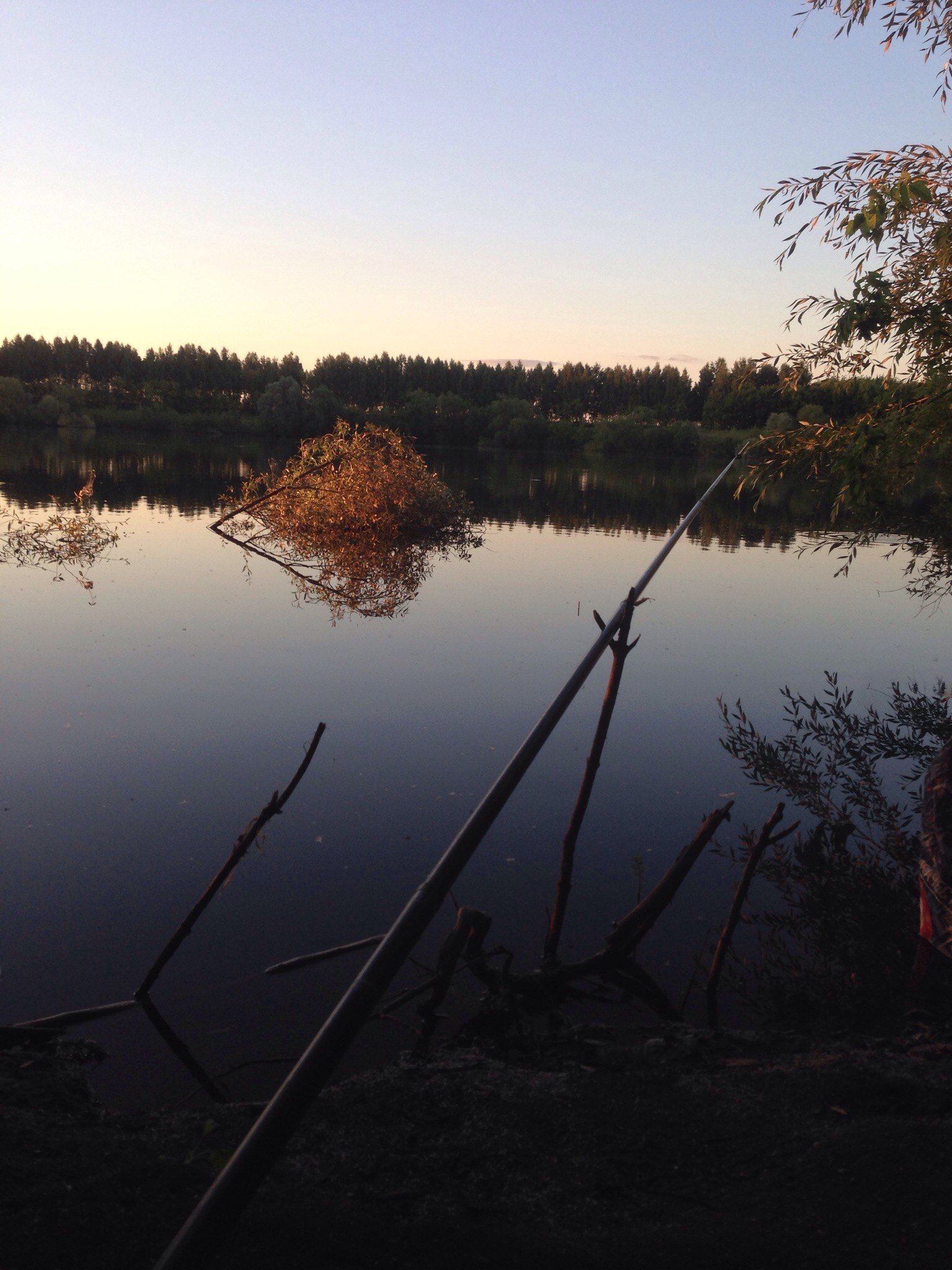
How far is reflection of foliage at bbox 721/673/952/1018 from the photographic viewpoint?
6660 millimetres

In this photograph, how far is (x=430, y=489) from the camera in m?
32.9

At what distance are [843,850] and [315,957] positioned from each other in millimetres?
5736

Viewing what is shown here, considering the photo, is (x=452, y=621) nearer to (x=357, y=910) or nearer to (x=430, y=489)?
(x=357, y=910)

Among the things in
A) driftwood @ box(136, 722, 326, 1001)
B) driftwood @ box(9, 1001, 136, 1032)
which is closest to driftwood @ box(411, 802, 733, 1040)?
driftwood @ box(136, 722, 326, 1001)

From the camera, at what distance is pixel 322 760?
10789 millimetres

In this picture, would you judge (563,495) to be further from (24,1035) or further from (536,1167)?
(536,1167)

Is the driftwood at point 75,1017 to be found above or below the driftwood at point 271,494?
below

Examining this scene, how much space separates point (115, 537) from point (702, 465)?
78.9m

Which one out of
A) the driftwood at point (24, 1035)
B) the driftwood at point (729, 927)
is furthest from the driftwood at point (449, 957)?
the driftwood at point (24, 1035)

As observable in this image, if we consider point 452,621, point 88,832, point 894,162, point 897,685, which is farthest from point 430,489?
point 88,832

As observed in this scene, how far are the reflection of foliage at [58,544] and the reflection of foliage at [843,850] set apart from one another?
57.8ft

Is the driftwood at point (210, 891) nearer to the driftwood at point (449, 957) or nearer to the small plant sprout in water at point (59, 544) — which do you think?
the driftwood at point (449, 957)

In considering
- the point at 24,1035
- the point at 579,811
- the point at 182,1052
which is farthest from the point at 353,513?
the point at 24,1035

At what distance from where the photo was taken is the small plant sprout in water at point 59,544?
2405cm
